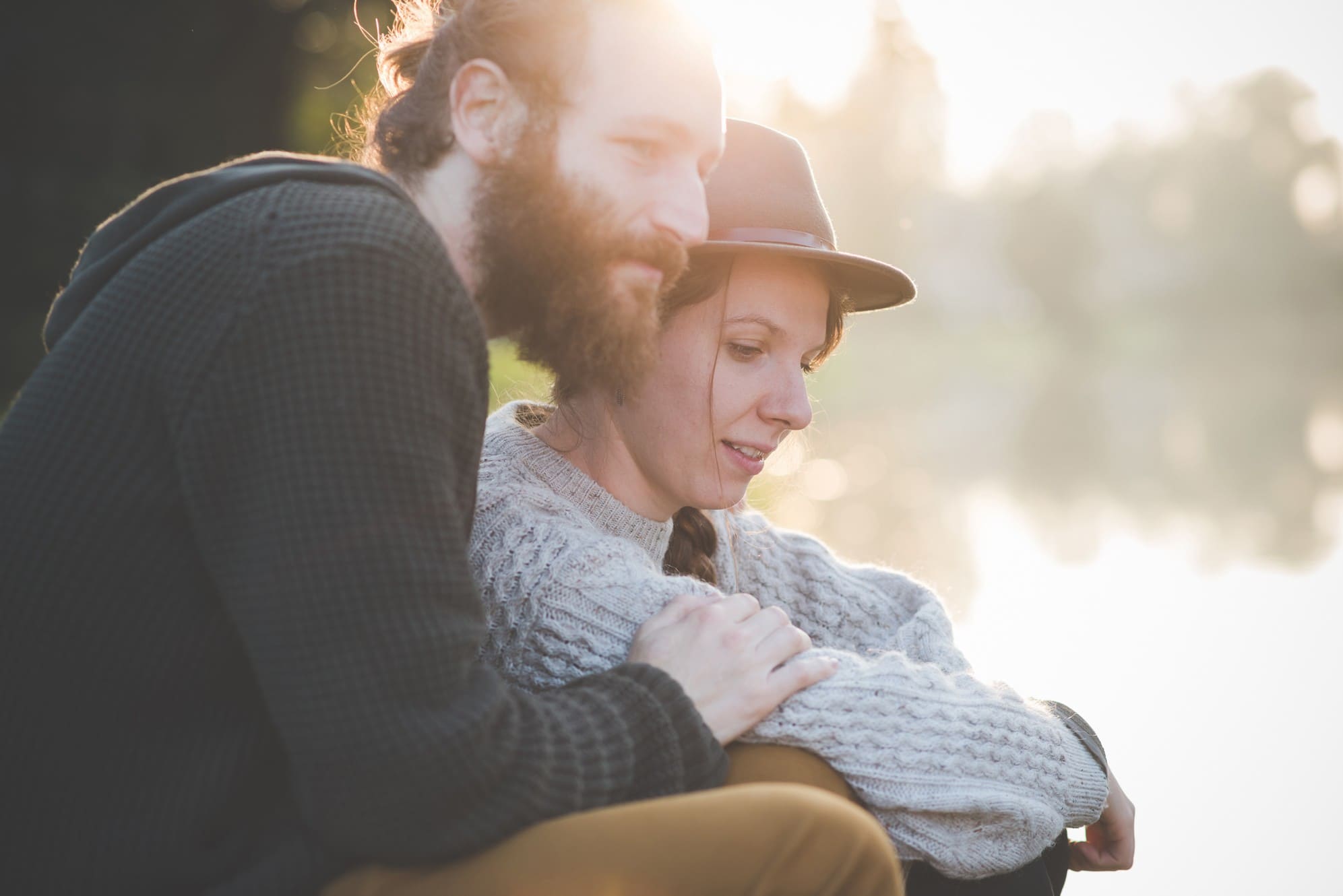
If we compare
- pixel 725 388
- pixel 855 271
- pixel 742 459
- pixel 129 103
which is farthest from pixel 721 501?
pixel 129 103

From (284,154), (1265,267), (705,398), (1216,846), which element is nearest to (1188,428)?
(1216,846)

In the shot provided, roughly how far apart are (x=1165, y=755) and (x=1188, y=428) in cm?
1014

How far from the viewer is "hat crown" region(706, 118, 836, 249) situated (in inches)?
88.1

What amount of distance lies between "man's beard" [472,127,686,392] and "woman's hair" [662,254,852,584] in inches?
16.9

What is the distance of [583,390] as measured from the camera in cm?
216

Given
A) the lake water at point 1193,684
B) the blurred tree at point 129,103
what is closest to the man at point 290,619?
the lake water at point 1193,684

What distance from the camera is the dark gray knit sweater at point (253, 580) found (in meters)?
1.21

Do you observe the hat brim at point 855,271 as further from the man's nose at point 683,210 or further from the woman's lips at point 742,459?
the woman's lips at point 742,459

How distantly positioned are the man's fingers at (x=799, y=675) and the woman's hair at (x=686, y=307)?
654 mm

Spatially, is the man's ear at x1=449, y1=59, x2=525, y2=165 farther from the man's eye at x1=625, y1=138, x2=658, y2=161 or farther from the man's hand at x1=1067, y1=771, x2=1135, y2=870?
the man's hand at x1=1067, y1=771, x2=1135, y2=870

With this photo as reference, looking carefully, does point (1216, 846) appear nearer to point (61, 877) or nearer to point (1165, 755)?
point (1165, 755)

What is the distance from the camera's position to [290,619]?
120 cm

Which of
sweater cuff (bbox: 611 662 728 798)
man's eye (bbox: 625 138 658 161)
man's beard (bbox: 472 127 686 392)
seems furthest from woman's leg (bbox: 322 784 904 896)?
man's eye (bbox: 625 138 658 161)

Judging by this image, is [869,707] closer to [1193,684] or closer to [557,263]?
[557,263]
